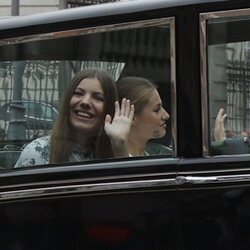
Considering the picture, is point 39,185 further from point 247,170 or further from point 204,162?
point 247,170

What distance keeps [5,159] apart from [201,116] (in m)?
0.83

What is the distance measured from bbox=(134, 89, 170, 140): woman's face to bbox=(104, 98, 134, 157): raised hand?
0.04 meters

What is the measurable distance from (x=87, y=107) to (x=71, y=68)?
17 centimetres

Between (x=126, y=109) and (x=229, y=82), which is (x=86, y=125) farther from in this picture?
(x=229, y=82)

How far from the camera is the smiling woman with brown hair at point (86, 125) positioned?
7.72ft

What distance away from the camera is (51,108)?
2369 millimetres

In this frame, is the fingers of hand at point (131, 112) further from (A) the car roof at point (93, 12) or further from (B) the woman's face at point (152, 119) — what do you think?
(A) the car roof at point (93, 12)

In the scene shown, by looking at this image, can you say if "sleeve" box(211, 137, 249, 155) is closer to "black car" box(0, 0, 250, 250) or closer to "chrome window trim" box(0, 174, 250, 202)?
"black car" box(0, 0, 250, 250)

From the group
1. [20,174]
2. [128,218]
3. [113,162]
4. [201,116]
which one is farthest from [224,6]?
[20,174]

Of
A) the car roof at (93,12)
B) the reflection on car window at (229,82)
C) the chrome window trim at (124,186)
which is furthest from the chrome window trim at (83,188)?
the car roof at (93,12)

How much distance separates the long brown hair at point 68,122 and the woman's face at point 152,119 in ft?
0.40

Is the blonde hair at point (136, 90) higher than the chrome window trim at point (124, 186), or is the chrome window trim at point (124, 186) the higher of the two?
the blonde hair at point (136, 90)

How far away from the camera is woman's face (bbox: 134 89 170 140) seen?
229 cm

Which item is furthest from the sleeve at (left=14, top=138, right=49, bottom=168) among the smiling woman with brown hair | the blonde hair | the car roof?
the car roof
